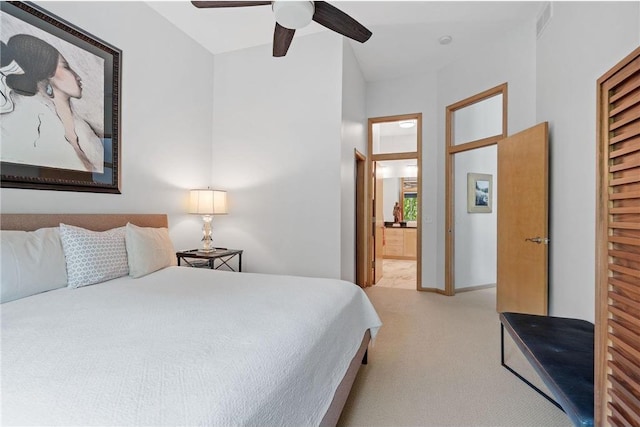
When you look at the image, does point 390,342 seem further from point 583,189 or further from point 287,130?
point 287,130

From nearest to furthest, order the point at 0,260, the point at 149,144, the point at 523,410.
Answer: the point at 0,260, the point at 523,410, the point at 149,144

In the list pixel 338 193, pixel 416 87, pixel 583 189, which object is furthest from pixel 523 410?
pixel 416 87

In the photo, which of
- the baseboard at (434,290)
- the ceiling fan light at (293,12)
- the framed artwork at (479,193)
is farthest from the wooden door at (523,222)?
the ceiling fan light at (293,12)

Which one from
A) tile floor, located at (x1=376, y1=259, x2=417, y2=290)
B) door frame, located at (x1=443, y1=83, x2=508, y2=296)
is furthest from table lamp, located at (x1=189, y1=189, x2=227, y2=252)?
door frame, located at (x1=443, y1=83, x2=508, y2=296)

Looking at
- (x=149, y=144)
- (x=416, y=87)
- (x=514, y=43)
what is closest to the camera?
(x=149, y=144)

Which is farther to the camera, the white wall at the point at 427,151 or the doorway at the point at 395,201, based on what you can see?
the doorway at the point at 395,201

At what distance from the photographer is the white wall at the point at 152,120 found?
7.23 ft

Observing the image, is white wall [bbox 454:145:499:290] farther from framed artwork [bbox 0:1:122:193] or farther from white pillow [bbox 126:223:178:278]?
framed artwork [bbox 0:1:122:193]

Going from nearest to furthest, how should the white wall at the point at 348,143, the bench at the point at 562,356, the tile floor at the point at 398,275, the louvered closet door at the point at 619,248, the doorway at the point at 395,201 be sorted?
1. the louvered closet door at the point at 619,248
2. the bench at the point at 562,356
3. the white wall at the point at 348,143
4. the doorway at the point at 395,201
5. the tile floor at the point at 398,275

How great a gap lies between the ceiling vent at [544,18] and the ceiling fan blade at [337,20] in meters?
1.87

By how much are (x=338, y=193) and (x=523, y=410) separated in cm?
219

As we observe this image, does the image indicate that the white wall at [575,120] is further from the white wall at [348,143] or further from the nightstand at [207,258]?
the nightstand at [207,258]

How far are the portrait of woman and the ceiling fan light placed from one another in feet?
5.18

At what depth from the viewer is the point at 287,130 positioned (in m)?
3.32
